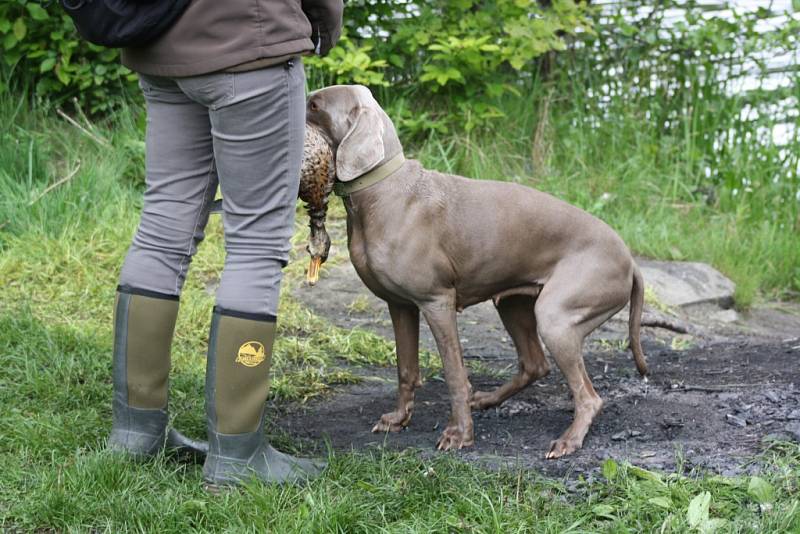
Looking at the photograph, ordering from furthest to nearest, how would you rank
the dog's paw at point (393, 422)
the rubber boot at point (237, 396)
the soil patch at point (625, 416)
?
1. the dog's paw at point (393, 422)
2. the soil patch at point (625, 416)
3. the rubber boot at point (237, 396)

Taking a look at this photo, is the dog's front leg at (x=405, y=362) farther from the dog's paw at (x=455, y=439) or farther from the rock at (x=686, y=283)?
the rock at (x=686, y=283)

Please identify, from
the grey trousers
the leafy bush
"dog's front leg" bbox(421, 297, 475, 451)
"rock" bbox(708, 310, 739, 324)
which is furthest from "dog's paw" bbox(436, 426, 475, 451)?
the leafy bush

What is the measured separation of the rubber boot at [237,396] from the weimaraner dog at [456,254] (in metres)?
0.83

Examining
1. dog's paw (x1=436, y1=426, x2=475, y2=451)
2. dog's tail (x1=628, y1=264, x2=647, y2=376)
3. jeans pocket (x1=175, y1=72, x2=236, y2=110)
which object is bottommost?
dog's paw (x1=436, y1=426, x2=475, y2=451)

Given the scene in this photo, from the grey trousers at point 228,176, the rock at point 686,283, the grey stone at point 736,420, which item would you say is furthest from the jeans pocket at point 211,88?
the rock at point 686,283

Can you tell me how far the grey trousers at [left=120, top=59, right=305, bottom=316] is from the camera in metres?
2.87

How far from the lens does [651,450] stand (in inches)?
137

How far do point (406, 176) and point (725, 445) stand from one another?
158cm

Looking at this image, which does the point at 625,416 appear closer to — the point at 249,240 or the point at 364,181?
the point at 364,181

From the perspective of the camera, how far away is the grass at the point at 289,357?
284 cm

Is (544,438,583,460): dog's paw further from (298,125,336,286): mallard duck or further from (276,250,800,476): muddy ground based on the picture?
(298,125,336,286): mallard duck

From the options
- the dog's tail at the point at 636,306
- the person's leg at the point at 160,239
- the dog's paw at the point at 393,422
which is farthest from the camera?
the dog's tail at the point at 636,306

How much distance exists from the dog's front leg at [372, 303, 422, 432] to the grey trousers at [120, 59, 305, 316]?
1073 mm

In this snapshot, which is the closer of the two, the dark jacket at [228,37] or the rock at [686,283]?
the dark jacket at [228,37]
